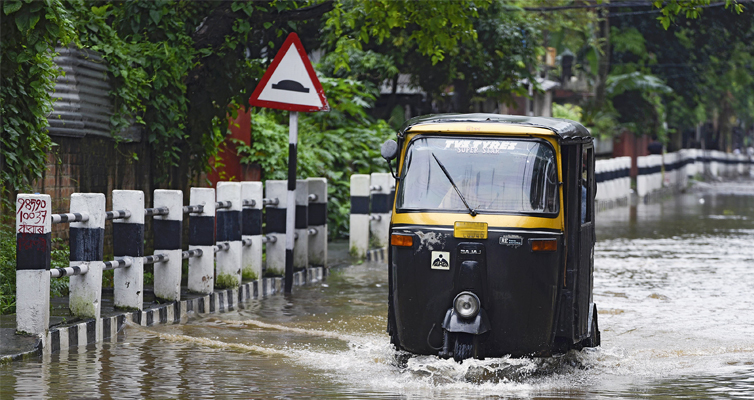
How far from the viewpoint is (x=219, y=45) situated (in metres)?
12.9

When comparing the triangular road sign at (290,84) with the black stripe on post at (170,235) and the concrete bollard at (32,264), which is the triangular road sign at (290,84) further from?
the concrete bollard at (32,264)

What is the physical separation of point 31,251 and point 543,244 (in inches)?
136

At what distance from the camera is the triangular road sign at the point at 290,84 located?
482 inches

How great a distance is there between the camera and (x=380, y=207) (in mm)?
16562

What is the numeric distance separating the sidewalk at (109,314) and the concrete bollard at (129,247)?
0.43ft

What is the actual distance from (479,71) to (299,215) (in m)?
11.0

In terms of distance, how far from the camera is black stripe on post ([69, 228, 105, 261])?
892 cm

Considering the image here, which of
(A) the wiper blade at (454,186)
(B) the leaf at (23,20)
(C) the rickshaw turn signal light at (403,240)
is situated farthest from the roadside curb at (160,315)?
(A) the wiper blade at (454,186)

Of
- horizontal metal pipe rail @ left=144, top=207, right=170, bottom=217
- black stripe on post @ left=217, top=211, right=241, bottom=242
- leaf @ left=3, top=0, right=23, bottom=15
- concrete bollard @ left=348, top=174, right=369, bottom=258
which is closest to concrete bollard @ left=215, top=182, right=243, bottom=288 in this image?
black stripe on post @ left=217, top=211, right=241, bottom=242

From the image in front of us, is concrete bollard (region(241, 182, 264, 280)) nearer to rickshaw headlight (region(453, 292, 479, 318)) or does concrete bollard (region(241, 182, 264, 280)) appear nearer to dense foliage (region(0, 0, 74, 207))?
dense foliage (region(0, 0, 74, 207))

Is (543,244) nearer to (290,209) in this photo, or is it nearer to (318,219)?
(290,209)

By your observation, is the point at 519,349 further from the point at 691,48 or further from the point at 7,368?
the point at 691,48

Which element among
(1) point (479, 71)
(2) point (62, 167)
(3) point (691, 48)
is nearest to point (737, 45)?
(3) point (691, 48)

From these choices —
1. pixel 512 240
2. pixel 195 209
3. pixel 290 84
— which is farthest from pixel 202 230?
pixel 512 240
